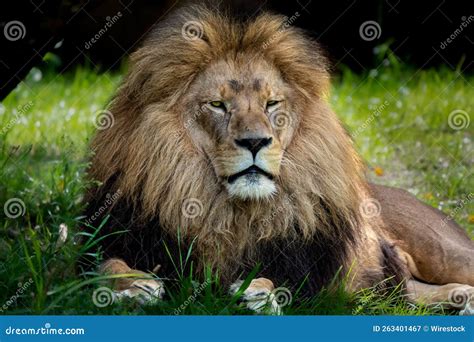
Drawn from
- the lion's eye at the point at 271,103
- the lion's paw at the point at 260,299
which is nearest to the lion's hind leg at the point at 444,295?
the lion's paw at the point at 260,299

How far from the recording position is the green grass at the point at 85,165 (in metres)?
4.12

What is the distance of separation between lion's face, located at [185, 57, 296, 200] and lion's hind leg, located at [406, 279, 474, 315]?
3.63 feet

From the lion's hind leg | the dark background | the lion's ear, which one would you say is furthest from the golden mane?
the dark background

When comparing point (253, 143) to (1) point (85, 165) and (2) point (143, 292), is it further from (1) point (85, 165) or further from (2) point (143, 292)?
(1) point (85, 165)

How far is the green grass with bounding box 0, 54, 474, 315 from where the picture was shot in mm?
4117

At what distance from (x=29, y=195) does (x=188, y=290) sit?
5.92ft

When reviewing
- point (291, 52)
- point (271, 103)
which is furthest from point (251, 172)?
point (291, 52)

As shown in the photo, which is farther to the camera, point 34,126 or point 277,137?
point 34,126

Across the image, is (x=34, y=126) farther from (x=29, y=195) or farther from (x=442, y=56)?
(x=442, y=56)

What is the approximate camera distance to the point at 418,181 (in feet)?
21.2

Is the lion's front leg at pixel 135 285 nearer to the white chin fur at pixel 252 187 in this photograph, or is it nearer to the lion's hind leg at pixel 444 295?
the white chin fur at pixel 252 187

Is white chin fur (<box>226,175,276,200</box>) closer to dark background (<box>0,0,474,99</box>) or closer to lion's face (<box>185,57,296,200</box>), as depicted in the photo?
lion's face (<box>185,57,296,200</box>)

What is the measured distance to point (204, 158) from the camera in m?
4.19
